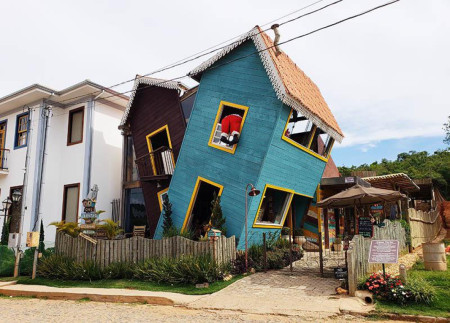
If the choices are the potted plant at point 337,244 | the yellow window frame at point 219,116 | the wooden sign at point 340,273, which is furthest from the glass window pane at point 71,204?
the wooden sign at point 340,273

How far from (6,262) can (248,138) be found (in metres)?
9.64

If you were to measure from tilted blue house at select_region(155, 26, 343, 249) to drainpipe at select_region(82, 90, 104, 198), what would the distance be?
19.3ft

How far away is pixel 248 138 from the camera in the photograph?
1338 cm

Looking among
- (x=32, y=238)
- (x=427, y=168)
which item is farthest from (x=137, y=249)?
(x=427, y=168)

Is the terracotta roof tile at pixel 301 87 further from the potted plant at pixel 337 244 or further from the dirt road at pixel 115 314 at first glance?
the dirt road at pixel 115 314

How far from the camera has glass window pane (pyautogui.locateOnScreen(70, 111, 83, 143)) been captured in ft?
65.0

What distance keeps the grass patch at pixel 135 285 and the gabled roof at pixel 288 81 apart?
601 centimetres

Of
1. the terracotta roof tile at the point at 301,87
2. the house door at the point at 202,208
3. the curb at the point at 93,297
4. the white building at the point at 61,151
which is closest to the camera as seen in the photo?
the curb at the point at 93,297

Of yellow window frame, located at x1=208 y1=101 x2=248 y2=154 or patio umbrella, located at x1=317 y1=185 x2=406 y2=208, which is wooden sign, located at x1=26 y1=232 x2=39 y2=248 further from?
patio umbrella, located at x1=317 y1=185 x2=406 y2=208

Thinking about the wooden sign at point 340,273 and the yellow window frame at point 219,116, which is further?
the yellow window frame at point 219,116

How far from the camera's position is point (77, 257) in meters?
13.0

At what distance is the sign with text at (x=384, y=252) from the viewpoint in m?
8.55

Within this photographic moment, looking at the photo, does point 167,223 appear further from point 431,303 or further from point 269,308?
point 431,303

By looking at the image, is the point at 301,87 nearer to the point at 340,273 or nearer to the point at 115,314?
the point at 340,273
